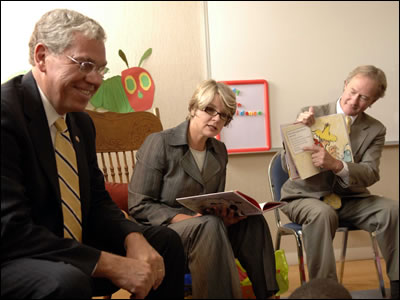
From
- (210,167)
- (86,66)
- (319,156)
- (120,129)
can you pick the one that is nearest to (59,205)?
(86,66)

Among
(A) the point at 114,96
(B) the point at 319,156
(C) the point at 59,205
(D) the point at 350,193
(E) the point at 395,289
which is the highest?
(A) the point at 114,96

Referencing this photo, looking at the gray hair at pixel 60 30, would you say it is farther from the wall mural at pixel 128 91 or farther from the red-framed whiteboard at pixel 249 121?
the red-framed whiteboard at pixel 249 121

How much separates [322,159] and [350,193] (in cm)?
32

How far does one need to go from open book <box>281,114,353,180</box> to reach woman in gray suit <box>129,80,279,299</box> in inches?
12.9

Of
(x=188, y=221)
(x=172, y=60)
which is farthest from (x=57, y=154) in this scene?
(x=172, y=60)

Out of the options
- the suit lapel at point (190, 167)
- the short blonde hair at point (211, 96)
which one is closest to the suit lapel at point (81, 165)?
the suit lapel at point (190, 167)

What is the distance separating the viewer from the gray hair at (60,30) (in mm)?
1309

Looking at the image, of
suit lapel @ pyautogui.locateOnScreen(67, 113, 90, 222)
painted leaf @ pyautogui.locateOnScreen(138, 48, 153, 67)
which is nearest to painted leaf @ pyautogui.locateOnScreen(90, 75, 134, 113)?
painted leaf @ pyautogui.locateOnScreen(138, 48, 153, 67)

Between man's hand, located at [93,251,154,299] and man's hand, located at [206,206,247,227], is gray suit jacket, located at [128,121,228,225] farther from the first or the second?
man's hand, located at [93,251,154,299]

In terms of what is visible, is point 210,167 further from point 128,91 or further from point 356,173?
point 128,91

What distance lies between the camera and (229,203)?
67.9 inches

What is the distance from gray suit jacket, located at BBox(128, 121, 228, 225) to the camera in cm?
189

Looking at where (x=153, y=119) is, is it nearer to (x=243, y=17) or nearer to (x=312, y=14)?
(x=243, y=17)

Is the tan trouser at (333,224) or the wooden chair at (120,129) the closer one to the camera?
the tan trouser at (333,224)
